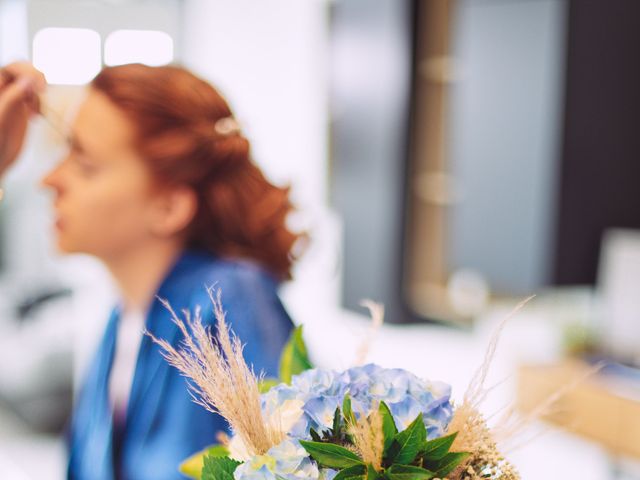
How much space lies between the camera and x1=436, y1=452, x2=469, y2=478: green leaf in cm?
55

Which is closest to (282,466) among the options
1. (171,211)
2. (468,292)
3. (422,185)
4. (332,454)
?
(332,454)

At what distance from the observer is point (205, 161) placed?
140 cm

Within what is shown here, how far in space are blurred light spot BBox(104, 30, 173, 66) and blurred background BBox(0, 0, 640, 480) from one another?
14 mm

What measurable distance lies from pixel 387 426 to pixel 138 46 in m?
4.49

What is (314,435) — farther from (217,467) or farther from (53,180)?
(53,180)

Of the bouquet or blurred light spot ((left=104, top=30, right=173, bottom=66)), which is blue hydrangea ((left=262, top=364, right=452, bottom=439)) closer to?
the bouquet

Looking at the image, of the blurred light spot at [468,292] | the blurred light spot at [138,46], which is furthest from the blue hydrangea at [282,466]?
the blurred light spot at [138,46]

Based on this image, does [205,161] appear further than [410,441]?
Yes

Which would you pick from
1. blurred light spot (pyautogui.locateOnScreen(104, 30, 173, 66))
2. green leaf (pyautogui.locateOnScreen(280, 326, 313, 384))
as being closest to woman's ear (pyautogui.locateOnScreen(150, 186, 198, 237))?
green leaf (pyautogui.locateOnScreen(280, 326, 313, 384))

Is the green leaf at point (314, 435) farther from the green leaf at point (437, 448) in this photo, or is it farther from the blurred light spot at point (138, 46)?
the blurred light spot at point (138, 46)

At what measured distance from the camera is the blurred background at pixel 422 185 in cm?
316

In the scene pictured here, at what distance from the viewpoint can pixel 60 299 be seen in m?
4.10

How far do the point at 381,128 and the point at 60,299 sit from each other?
1925mm

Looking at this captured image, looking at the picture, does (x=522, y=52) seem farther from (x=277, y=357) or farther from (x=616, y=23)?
(x=277, y=357)
